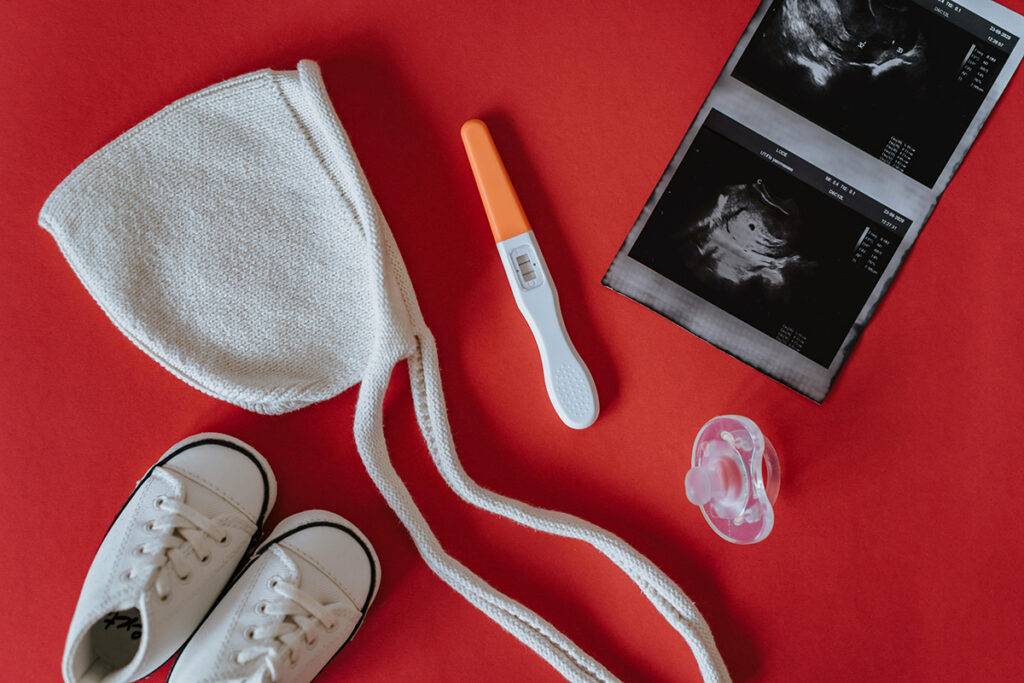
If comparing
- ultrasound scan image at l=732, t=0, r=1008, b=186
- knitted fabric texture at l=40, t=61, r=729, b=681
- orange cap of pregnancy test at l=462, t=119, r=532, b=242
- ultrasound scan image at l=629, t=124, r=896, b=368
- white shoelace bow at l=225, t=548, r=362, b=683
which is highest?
ultrasound scan image at l=732, t=0, r=1008, b=186

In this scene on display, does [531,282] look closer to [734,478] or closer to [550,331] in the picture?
[550,331]

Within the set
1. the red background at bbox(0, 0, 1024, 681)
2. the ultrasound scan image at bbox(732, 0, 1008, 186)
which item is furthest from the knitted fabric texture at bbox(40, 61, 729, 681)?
the ultrasound scan image at bbox(732, 0, 1008, 186)

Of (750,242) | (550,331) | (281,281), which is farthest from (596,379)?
(281,281)

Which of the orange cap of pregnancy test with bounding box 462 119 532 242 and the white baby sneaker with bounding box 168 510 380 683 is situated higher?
the orange cap of pregnancy test with bounding box 462 119 532 242

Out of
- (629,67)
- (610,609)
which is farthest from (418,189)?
(610,609)

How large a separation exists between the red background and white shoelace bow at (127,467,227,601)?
0.07m

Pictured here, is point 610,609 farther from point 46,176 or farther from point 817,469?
point 46,176

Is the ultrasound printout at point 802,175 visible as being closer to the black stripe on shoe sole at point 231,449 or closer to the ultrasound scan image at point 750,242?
the ultrasound scan image at point 750,242

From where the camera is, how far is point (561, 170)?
0.69m

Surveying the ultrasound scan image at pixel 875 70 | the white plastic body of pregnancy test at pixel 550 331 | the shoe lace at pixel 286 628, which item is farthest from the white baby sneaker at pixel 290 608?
the ultrasound scan image at pixel 875 70

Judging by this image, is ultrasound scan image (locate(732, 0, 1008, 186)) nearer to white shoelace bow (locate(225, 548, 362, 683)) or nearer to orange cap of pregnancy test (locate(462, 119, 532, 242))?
orange cap of pregnancy test (locate(462, 119, 532, 242))

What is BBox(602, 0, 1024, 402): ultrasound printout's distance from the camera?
2.26ft

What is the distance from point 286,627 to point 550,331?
1.34 ft

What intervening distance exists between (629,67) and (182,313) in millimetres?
545
